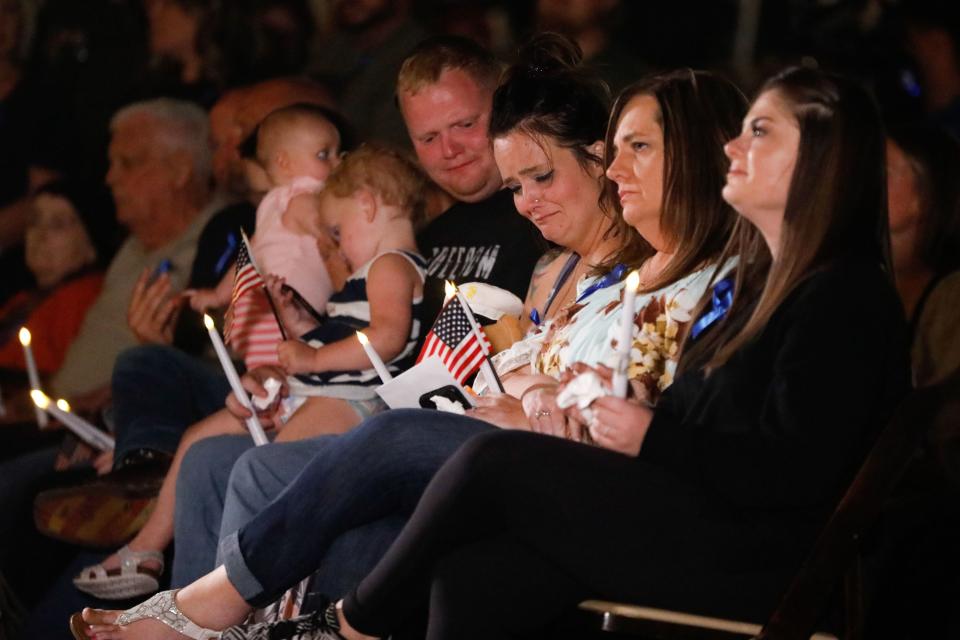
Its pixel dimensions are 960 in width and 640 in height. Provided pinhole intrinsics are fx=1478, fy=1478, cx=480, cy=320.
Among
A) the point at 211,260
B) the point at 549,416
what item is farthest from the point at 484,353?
A: the point at 211,260

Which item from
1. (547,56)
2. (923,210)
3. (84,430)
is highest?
(547,56)

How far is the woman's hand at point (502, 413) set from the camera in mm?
2414

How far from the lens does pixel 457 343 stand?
2639 millimetres

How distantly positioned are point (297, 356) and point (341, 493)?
92 cm

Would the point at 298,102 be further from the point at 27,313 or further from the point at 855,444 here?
the point at 855,444

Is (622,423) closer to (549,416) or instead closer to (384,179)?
(549,416)

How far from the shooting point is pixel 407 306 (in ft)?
10.2

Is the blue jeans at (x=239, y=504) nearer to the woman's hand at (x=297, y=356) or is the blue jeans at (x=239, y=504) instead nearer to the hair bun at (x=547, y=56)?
the woman's hand at (x=297, y=356)

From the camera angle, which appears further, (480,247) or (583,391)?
(480,247)

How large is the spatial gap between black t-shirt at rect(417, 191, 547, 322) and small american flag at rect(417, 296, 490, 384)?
350mm

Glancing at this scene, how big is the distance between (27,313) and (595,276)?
2.44m

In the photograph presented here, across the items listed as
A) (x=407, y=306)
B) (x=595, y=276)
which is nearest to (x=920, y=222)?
(x=595, y=276)

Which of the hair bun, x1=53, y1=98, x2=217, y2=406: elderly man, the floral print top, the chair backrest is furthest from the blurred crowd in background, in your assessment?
the chair backrest

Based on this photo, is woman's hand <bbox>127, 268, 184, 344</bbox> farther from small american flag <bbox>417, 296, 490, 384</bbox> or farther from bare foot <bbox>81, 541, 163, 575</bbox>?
small american flag <bbox>417, 296, 490, 384</bbox>
